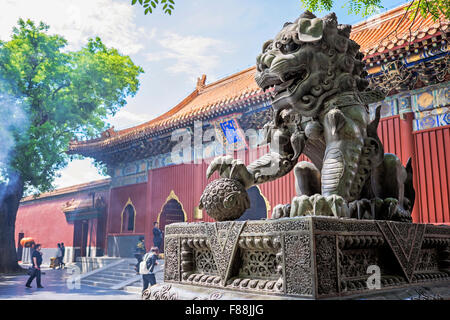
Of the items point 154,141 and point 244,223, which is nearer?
point 244,223

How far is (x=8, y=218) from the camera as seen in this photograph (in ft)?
43.9

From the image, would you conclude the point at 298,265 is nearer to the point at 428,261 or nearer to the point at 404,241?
the point at 404,241

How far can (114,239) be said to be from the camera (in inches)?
532

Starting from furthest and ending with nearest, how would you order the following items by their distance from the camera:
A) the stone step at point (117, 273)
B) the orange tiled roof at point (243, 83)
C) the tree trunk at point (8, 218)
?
the tree trunk at point (8, 218) → the stone step at point (117, 273) → the orange tiled roof at point (243, 83)

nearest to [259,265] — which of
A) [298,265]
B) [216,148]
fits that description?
[298,265]

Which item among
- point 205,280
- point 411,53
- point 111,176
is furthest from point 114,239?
point 205,280

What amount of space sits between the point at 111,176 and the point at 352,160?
13.3 meters

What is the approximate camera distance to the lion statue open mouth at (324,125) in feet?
6.48

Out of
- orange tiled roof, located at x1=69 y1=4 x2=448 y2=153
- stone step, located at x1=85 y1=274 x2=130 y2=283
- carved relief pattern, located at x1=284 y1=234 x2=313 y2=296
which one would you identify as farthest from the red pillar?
stone step, located at x1=85 y1=274 x2=130 y2=283

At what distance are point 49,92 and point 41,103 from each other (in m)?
0.50

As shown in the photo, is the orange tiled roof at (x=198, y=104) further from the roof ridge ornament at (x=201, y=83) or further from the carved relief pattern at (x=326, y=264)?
the carved relief pattern at (x=326, y=264)

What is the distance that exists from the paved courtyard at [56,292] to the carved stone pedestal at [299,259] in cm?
655

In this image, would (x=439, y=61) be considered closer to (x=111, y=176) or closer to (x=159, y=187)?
(x=159, y=187)

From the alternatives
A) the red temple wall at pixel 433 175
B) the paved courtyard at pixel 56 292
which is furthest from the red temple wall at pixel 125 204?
the red temple wall at pixel 433 175
